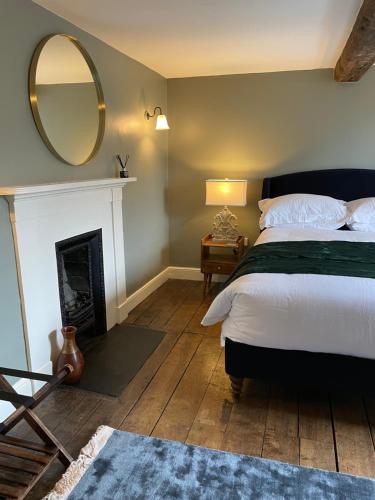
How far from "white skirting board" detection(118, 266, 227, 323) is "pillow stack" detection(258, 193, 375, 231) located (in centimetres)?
111

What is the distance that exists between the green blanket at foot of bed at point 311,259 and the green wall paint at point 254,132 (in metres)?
1.34

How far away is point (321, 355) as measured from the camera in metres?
1.92

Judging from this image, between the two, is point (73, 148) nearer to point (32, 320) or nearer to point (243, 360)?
point (32, 320)

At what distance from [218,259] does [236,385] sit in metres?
1.90

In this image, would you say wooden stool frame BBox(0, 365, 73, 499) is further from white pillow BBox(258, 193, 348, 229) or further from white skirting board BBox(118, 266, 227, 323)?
white pillow BBox(258, 193, 348, 229)

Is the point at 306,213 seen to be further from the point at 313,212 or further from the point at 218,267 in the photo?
the point at 218,267

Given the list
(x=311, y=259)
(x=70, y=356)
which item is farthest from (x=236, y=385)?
(x=70, y=356)

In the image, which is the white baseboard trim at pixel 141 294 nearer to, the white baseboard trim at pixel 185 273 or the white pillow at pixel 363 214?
the white baseboard trim at pixel 185 273

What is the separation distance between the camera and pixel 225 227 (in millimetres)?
3963

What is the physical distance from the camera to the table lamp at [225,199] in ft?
12.1

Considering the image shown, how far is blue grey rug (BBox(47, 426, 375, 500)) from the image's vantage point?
1.53m

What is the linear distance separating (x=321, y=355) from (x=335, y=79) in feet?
9.31

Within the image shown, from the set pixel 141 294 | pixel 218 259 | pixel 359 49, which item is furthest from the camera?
pixel 218 259

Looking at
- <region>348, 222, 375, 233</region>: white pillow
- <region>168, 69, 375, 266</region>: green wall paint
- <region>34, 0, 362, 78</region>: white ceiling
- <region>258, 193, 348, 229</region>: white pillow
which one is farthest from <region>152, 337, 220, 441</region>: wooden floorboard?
<region>34, 0, 362, 78</region>: white ceiling
